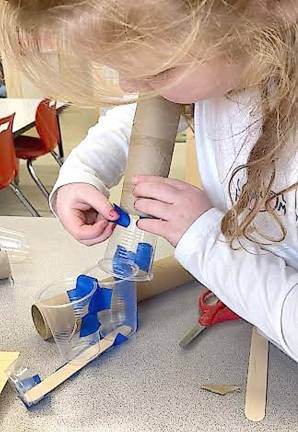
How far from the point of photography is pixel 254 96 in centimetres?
63

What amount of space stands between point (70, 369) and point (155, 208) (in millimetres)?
201

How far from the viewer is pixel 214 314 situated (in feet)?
2.55

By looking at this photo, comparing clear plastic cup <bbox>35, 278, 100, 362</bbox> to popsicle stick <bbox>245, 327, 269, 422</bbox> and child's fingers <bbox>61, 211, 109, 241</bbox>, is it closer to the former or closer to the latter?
child's fingers <bbox>61, 211, 109, 241</bbox>

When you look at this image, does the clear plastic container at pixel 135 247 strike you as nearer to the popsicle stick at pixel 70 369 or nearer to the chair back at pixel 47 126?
the popsicle stick at pixel 70 369

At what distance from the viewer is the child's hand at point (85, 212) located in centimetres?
74

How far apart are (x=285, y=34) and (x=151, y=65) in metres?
0.11

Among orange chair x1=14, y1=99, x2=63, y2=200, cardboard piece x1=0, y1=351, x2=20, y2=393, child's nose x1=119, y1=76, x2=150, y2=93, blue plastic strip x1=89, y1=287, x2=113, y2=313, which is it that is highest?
child's nose x1=119, y1=76, x2=150, y2=93

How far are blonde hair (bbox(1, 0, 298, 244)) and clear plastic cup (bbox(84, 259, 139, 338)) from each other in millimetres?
225

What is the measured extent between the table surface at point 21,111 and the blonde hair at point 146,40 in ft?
6.12

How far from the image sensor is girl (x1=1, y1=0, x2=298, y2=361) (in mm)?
448

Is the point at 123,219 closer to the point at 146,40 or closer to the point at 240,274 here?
the point at 240,274

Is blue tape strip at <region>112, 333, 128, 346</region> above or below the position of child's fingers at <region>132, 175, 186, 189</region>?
below

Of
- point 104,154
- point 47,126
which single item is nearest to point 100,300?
point 104,154

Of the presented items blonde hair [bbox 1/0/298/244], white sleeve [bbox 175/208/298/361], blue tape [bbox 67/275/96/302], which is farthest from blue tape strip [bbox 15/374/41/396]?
blonde hair [bbox 1/0/298/244]
